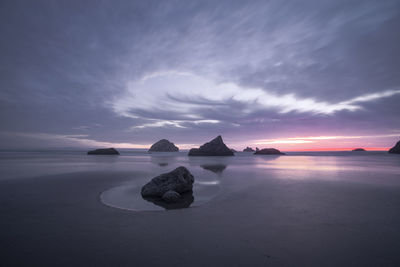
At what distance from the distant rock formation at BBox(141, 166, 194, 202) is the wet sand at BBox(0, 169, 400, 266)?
261cm

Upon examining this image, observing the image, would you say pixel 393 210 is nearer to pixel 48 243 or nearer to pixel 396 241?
pixel 396 241

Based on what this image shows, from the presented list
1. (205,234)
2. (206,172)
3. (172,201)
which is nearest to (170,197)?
(172,201)

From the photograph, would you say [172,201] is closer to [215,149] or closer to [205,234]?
[205,234]

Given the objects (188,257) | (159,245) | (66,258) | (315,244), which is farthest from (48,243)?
(315,244)

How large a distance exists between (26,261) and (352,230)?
11832 mm

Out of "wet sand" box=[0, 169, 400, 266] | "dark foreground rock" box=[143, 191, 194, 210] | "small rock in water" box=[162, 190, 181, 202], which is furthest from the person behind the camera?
"small rock in water" box=[162, 190, 181, 202]

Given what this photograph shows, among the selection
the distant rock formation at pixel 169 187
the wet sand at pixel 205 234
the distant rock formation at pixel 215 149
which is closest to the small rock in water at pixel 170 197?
the distant rock formation at pixel 169 187

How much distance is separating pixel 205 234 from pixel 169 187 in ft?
23.1

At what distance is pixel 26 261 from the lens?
5.20 metres

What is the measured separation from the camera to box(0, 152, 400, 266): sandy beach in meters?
5.37

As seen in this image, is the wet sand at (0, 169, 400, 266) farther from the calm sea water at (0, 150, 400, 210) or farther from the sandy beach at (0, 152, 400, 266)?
the calm sea water at (0, 150, 400, 210)

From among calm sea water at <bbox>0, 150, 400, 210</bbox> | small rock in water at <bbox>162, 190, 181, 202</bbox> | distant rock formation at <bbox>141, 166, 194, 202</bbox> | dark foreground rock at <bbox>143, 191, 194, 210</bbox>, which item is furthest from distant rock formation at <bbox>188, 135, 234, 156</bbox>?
small rock in water at <bbox>162, 190, 181, 202</bbox>

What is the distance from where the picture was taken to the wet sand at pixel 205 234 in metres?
5.37

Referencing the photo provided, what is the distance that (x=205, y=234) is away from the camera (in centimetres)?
696
